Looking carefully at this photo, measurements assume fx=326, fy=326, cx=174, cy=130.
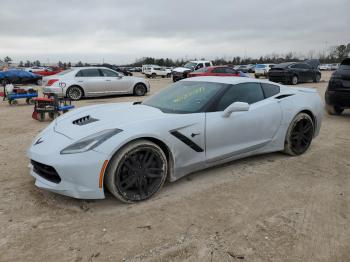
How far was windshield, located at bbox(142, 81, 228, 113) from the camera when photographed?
423cm

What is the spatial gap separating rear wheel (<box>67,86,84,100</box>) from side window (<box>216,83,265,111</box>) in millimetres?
9579

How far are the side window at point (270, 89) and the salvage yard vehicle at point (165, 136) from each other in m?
0.02

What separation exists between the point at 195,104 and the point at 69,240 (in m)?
2.26

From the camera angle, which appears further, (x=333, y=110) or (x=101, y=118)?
(x=333, y=110)

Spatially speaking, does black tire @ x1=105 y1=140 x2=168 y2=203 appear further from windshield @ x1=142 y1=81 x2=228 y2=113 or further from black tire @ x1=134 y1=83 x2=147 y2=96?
black tire @ x1=134 y1=83 x2=147 y2=96

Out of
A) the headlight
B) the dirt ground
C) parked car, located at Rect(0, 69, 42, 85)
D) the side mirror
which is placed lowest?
the dirt ground

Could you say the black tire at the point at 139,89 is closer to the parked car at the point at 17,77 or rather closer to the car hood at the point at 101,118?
the car hood at the point at 101,118

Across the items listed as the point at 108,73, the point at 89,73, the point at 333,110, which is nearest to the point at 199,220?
the point at 333,110

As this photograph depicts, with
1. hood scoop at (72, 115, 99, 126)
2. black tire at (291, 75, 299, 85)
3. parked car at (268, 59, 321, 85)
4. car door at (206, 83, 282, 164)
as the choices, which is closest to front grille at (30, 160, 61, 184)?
hood scoop at (72, 115, 99, 126)

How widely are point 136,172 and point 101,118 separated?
0.86 m

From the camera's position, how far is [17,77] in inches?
857

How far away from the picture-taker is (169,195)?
383 centimetres

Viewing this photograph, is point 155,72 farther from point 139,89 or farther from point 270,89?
point 270,89

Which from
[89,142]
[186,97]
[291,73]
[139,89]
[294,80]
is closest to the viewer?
[89,142]
